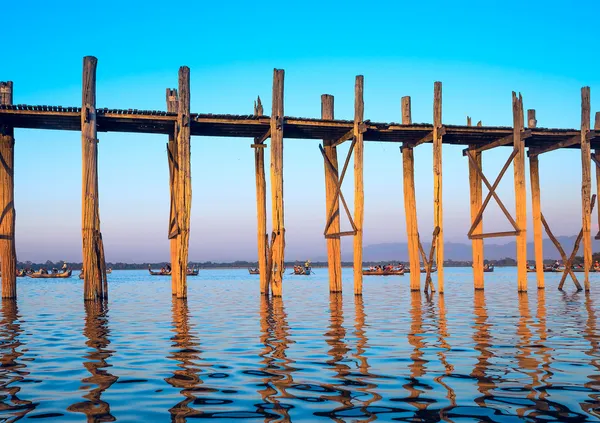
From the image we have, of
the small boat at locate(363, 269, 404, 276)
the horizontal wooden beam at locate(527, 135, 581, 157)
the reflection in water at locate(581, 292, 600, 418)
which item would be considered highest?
the horizontal wooden beam at locate(527, 135, 581, 157)

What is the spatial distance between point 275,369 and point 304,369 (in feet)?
1.32

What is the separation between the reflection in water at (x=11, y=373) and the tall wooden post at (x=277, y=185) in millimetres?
9839

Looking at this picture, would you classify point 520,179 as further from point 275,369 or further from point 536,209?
point 275,369

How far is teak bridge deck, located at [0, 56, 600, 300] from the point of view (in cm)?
2167

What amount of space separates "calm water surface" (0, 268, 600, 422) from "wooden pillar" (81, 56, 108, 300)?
5.47 m

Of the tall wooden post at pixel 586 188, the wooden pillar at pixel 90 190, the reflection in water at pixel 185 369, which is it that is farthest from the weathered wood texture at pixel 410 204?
the reflection in water at pixel 185 369

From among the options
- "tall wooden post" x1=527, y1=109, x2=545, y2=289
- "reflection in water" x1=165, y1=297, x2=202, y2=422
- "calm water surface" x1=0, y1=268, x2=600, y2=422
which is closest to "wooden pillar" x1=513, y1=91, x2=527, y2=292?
"tall wooden post" x1=527, y1=109, x2=545, y2=289

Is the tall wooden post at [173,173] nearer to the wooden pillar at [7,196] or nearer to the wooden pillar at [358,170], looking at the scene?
the wooden pillar at [7,196]

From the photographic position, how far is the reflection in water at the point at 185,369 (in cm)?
627

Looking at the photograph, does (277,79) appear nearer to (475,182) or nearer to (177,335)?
(475,182)

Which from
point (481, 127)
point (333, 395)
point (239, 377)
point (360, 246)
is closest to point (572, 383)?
point (333, 395)

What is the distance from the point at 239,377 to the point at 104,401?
6.08 feet

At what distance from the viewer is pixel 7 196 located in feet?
73.5

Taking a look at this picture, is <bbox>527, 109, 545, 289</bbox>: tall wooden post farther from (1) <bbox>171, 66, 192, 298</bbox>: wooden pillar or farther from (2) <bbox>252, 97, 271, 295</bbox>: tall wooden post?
(1) <bbox>171, 66, 192, 298</bbox>: wooden pillar
